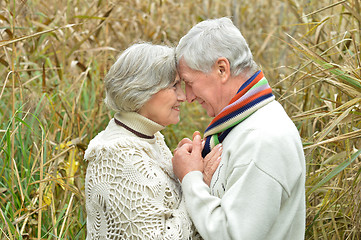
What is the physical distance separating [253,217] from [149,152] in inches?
24.2

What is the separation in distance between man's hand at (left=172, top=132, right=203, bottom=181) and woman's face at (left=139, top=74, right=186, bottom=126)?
0.52 ft

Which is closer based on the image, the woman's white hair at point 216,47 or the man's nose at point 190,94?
the woman's white hair at point 216,47

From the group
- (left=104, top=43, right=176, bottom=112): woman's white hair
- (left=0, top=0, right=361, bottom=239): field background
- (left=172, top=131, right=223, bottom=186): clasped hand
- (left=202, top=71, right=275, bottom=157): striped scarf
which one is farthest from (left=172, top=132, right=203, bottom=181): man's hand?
(left=0, top=0, right=361, bottom=239): field background

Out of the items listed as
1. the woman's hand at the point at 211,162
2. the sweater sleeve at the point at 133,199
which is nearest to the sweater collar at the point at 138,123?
the sweater sleeve at the point at 133,199

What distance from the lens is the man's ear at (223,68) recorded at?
2408mm

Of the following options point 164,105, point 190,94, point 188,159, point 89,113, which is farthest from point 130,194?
point 89,113

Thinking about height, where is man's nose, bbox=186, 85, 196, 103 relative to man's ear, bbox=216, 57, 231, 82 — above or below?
below

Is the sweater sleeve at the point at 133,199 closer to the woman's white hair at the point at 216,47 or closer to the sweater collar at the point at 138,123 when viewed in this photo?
the sweater collar at the point at 138,123

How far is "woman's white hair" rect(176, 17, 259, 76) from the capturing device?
7.91ft

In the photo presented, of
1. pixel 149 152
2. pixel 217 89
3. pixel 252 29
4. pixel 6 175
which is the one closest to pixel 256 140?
pixel 217 89

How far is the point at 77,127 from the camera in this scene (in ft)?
12.9

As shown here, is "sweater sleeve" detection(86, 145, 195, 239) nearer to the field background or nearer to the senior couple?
the senior couple

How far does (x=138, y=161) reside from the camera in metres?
2.43

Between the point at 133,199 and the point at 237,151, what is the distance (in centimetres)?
49
